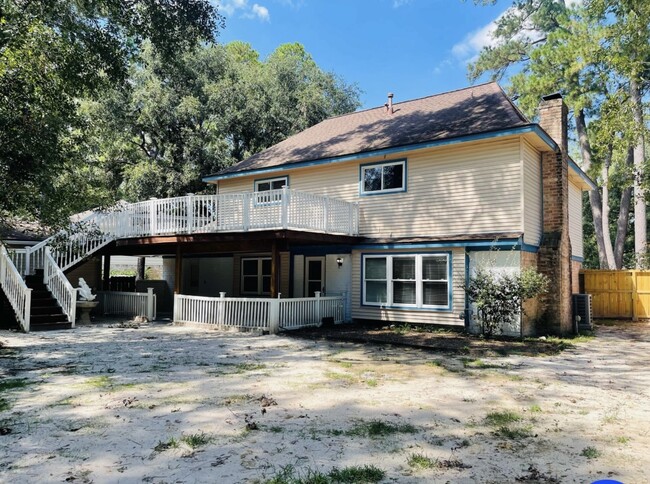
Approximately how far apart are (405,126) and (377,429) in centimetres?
1222

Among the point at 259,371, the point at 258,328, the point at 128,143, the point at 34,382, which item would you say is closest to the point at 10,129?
the point at 34,382

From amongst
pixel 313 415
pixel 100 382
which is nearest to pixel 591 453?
pixel 313 415

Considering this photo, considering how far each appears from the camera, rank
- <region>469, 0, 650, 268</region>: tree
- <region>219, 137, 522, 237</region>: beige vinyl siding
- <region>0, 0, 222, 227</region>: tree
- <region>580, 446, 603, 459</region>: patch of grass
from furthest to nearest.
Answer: <region>469, 0, 650, 268</region>: tree < <region>219, 137, 522, 237</region>: beige vinyl siding < <region>0, 0, 222, 227</region>: tree < <region>580, 446, 603, 459</region>: patch of grass

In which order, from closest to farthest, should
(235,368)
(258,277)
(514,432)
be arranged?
(514,432), (235,368), (258,277)

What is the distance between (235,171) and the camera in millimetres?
17406

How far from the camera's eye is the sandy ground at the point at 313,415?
394 centimetres

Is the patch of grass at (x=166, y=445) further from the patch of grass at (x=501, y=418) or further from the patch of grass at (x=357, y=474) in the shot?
the patch of grass at (x=501, y=418)

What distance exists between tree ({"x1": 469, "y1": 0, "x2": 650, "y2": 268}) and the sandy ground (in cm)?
1701

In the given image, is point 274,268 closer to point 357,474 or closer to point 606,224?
point 357,474

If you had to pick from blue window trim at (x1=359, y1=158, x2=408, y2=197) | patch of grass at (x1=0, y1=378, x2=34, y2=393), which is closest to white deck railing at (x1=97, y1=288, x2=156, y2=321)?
blue window trim at (x1=359, y1=158, x2=408, y2=197)

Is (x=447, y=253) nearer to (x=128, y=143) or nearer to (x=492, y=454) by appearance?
(x=492, y=454)

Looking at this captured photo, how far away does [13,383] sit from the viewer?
6.87 meters

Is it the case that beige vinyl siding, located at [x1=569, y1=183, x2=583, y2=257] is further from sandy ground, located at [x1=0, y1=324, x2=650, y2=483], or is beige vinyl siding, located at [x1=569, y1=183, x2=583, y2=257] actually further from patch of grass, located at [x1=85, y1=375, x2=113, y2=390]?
patch of grass, located at [x1=85, y1=375, x2=113, y2=390]

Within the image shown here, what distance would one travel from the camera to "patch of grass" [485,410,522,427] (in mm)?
5160
